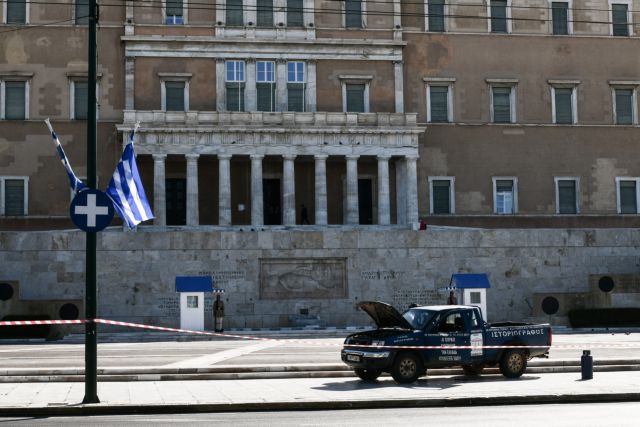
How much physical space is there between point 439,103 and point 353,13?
7215mm

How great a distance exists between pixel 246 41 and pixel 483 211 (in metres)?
16.7

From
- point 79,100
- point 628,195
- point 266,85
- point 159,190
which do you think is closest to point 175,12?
point 266,85

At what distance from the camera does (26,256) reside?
140 ft

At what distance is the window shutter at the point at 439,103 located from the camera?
187ft

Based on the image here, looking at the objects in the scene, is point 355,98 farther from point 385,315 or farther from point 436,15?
point 385,315

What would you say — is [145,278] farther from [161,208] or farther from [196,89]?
[196,89]

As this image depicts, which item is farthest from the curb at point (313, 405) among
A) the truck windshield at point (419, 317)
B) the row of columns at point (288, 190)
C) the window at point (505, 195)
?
the window at point (505, 195)

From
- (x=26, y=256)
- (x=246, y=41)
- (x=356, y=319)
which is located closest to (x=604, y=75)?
(x=246, y=41)

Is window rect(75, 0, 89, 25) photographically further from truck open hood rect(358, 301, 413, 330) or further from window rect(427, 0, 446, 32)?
truck open hood rect(358, 301, 413, 330)

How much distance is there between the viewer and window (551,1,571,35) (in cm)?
5888

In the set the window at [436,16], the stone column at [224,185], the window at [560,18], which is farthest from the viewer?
the window at [560,18]

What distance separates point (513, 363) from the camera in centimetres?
2258

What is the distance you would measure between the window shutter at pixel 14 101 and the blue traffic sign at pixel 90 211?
38383 mm

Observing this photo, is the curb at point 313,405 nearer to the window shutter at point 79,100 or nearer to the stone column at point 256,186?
the stone column at point 256,186
